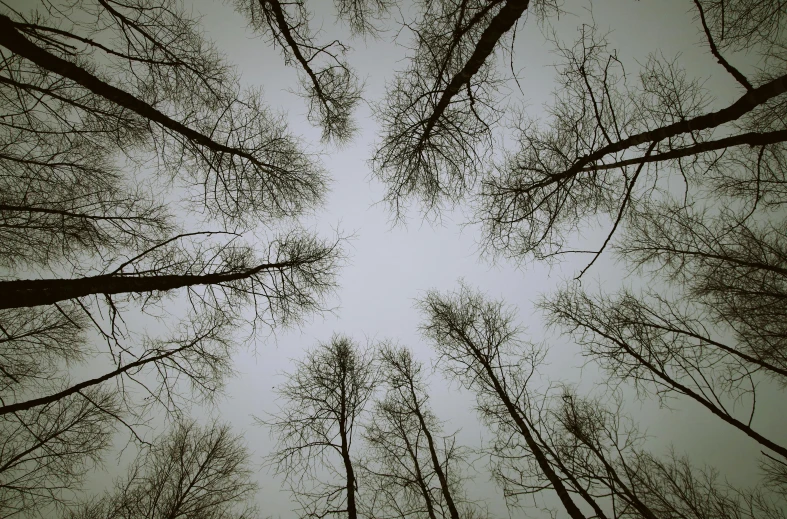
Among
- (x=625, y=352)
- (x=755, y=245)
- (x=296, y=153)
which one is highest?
(x=296, y=153)

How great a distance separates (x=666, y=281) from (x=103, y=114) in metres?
11.3

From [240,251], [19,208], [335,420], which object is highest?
Answer: [19,208]

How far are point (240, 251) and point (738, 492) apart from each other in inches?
533

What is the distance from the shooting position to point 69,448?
5250 millimetres

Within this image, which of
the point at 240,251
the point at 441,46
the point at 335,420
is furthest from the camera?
the point at 335,420

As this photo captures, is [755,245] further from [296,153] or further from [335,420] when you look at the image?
[335,420]

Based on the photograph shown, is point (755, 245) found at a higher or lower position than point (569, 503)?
higher

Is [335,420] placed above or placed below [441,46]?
below

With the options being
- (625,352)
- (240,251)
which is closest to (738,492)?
(625,352)

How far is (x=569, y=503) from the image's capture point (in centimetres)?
493

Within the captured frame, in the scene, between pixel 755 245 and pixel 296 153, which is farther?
pixel 755 245

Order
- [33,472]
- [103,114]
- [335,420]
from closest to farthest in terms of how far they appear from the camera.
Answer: [103,114], [33,472], [335,420]

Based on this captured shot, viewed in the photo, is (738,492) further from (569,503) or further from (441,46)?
(441,46)

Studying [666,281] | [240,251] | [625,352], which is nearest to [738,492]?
[625,352]
